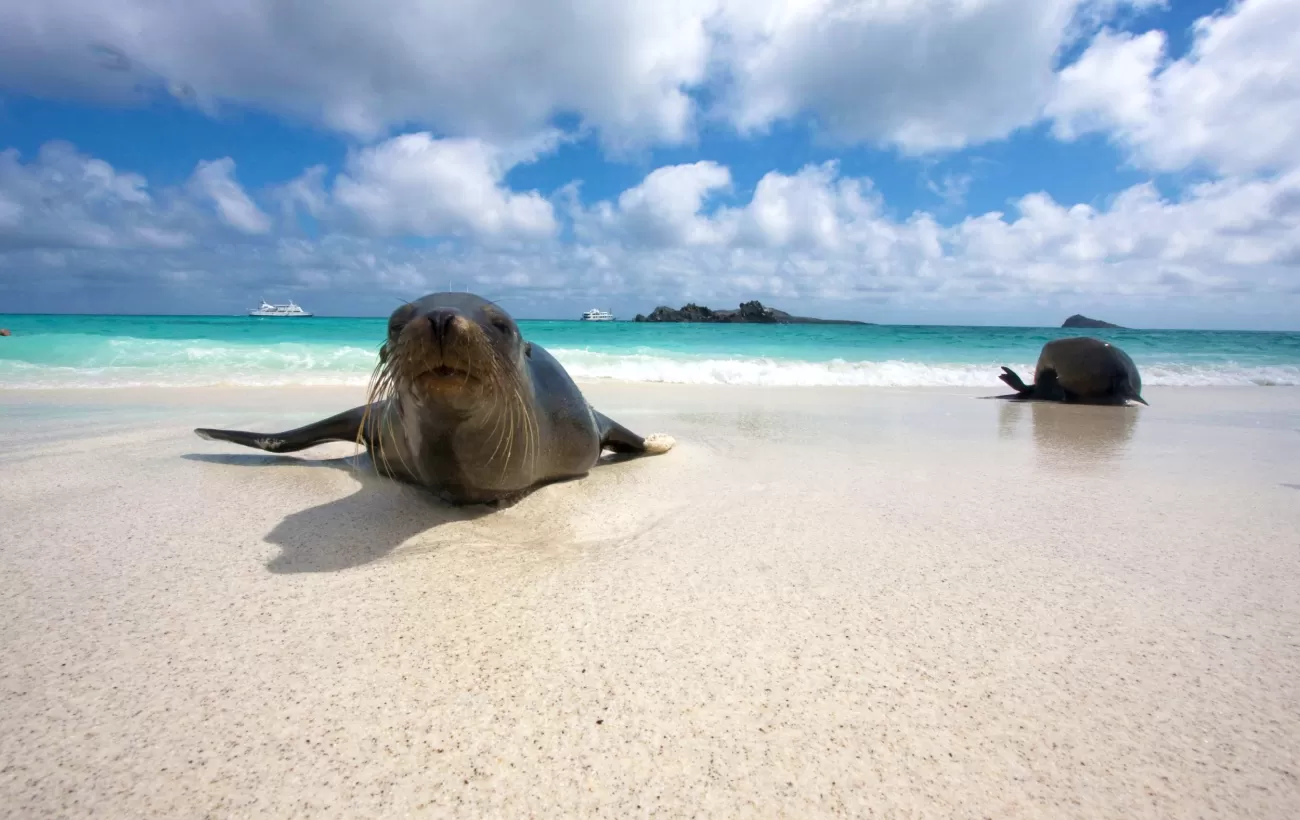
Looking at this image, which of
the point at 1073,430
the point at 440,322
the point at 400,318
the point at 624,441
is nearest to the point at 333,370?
the point at 624,441

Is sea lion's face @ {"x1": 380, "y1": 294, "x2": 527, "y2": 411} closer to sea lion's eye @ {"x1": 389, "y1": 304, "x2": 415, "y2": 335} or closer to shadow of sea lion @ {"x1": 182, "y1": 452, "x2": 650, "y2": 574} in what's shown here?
sea lion's eye @ {"x1": 389, "y1": 304, "x2": 415, "y2": 335}

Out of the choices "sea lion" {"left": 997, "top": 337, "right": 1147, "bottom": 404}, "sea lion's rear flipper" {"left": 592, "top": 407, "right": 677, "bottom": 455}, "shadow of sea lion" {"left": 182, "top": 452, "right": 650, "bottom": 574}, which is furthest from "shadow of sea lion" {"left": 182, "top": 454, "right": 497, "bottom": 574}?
"sea lion" {"left": 997, "top": 337, "right": 1147, "bottom": 404}

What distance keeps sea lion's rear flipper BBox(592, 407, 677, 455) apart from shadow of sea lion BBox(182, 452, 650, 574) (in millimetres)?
783

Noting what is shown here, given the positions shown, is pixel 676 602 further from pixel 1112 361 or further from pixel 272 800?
pixel 1112 361

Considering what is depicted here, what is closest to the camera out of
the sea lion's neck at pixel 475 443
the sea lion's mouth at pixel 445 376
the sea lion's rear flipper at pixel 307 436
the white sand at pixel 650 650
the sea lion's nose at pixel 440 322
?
the white sand at pixel 650 650

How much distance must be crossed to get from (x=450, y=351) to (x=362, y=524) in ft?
3.13

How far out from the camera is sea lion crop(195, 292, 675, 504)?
Answer: 202 centimetres

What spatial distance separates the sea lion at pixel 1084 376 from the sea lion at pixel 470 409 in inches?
289

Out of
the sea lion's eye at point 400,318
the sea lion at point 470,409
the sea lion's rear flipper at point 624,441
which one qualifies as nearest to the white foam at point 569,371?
the sea lion's rear flipper at point 624,441

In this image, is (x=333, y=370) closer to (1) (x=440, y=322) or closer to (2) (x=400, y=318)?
(2) (x=400, y=318)

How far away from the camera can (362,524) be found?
98.3 inches

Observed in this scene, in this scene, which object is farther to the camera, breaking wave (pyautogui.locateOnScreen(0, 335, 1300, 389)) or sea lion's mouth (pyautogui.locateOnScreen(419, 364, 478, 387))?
breaking wave (pyautogui.locateOnScreen(0, 335, 1300, 389))

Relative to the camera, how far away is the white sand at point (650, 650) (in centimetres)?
108

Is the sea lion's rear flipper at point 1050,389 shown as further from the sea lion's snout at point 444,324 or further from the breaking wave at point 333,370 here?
the sea lion's snout at point 444,324
